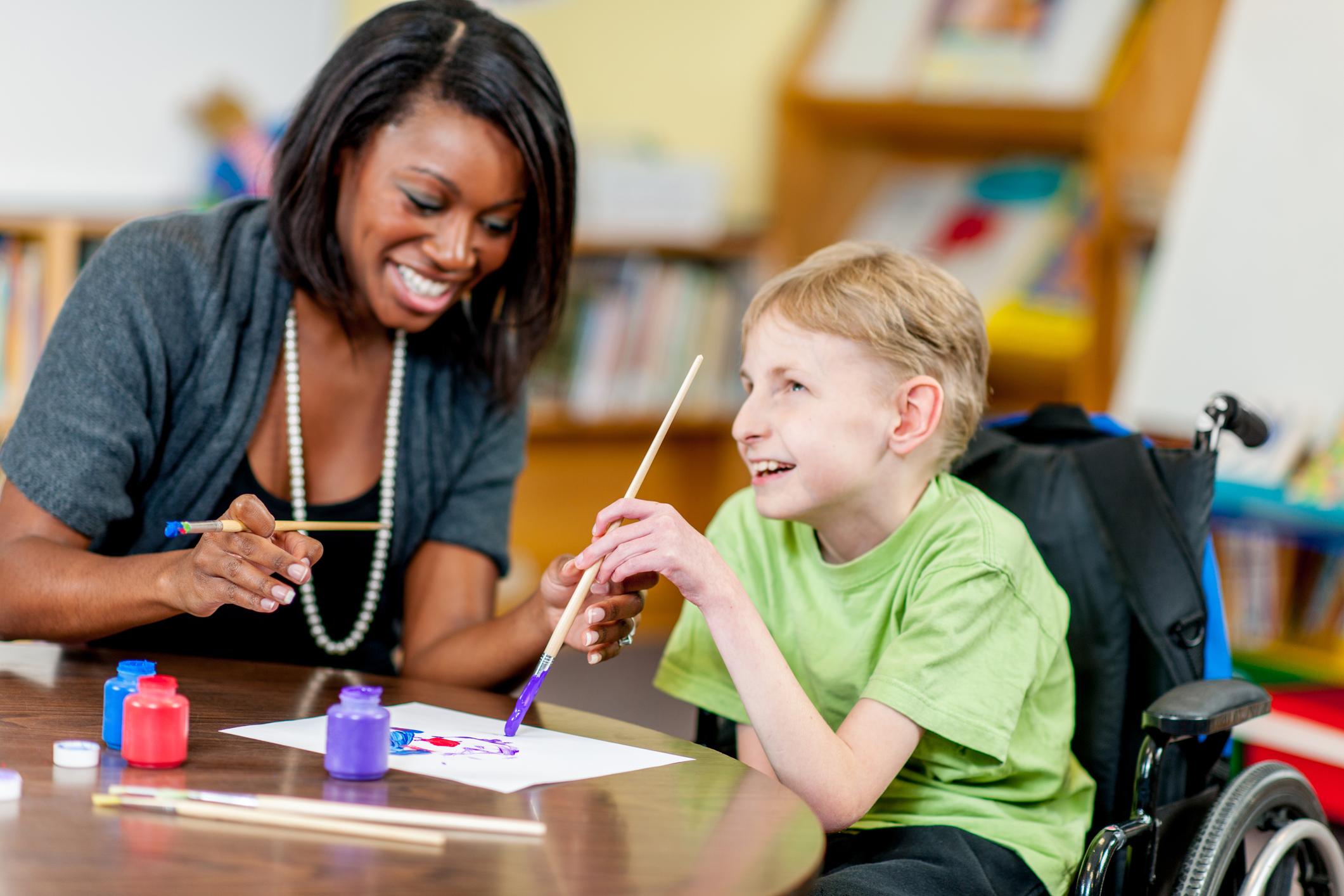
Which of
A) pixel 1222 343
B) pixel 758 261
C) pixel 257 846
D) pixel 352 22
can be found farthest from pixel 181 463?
pixel 758 261

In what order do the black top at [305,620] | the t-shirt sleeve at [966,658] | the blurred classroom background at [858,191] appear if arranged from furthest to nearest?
1. the blurred classroom background at [858,191]
2. the black top at [305,620]
3. the t-shirt sleeve at [966,658]

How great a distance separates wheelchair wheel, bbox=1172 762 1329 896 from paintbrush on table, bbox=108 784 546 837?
0.63m

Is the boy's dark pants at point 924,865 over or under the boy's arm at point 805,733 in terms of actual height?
under

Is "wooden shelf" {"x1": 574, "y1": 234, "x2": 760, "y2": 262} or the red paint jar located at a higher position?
"wooden shelf" {"x1": 574, "y1": 234, "x2": 760, "y2": 262}

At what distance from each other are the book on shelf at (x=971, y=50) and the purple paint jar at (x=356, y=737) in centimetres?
257

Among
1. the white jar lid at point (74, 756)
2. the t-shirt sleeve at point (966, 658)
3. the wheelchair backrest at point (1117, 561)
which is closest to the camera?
the white jar lid at point (74, 756)

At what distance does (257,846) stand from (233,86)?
2751 mm

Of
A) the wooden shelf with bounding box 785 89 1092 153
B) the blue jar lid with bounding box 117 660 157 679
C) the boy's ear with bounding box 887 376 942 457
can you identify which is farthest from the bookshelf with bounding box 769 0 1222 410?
the blue jar lid with bounding box 117 660 157 679

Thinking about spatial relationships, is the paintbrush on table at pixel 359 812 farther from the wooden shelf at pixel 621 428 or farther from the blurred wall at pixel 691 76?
the blurred wall at pixel 691 76

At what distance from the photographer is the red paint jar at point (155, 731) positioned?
3.29ft

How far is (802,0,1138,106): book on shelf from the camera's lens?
3.18m

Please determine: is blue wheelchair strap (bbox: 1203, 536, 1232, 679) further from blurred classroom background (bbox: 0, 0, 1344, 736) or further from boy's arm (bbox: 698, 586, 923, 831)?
blurred classroom background (bbox: 0, 0, 1344, 736)

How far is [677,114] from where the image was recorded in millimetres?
4121

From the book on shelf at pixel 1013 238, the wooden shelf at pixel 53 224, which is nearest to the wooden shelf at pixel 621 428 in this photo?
the book on shelf at pixel 1013 238
